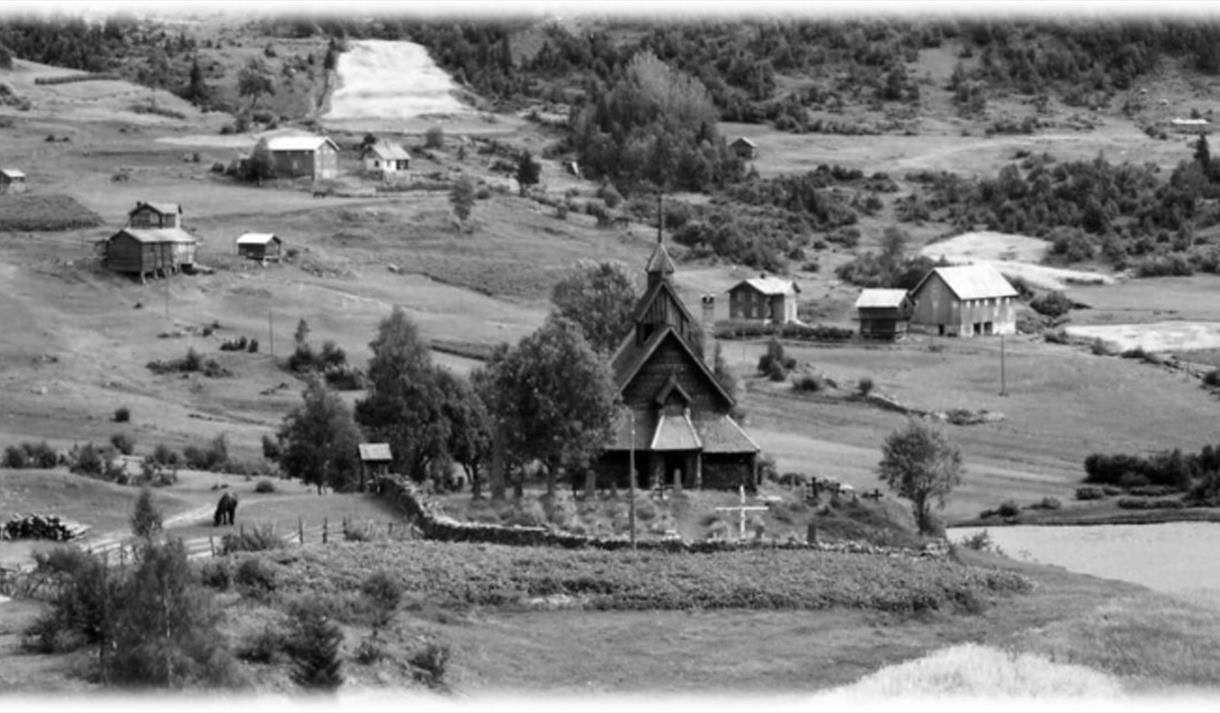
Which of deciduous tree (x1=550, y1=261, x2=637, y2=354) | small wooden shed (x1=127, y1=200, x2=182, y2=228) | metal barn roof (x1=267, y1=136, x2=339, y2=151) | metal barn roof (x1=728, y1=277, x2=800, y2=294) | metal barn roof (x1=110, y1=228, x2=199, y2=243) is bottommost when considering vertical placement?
metal barn roof (x1=728, y1=277, x2=800, y2=294)

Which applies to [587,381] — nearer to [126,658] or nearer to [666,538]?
[666,538]

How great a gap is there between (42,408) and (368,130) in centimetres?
8332

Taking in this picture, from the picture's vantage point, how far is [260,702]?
101 feet

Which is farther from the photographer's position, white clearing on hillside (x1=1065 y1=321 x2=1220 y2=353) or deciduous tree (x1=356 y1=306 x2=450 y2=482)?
white clearing on hillside (x1=1065 y1=321 x2=1220 y2=353)

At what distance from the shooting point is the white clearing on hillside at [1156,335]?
10438cm

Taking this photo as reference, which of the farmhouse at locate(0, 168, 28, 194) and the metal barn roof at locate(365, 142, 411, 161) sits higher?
the metal barn roof at locate(365, 142, 411, 161)

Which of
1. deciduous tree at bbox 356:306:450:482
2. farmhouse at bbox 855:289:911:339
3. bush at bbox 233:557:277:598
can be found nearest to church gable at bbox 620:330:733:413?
deciduous tree at bbox 356:306:450:482

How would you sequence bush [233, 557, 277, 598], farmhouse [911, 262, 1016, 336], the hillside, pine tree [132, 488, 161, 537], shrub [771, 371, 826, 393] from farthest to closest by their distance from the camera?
farmhouse [911, 262, 1016, 336] → shrub [771, 371, 826, 393] → pine tree [132, 488, 161, 537] → the hillside → bush [233, 557, 277, 598]

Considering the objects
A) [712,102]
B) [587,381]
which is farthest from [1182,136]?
[587,381]

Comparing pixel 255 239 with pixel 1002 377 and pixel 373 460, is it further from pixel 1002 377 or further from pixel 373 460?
pixel 373 460

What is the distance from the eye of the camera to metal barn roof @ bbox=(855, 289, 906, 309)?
356 feet

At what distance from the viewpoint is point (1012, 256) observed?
136 metres

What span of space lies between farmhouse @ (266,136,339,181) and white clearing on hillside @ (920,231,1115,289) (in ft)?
108

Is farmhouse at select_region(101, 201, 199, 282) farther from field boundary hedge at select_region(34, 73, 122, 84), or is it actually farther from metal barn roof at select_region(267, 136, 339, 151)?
field boundary hedge at select_region(34, 73, 122, 84)
